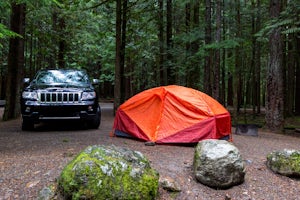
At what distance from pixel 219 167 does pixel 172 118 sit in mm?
2792

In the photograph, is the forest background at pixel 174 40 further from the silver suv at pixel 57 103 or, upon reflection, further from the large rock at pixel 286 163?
the large rock at pixel 286 163

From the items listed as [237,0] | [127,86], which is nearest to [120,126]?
[237,0]

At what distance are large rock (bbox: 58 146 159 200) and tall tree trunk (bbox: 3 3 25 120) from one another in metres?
9.37

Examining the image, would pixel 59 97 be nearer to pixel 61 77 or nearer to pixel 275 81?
pixel 61 77

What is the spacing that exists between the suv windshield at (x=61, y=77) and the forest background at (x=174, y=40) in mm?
2137

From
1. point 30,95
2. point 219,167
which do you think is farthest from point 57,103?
point 219,167

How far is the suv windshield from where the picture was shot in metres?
9.14

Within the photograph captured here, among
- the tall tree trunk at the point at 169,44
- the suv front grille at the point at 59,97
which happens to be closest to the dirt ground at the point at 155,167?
the suv front grille at the point at 59,97

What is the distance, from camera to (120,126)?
26.7ft

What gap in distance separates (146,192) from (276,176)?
2740mm

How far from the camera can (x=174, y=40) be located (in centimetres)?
1512

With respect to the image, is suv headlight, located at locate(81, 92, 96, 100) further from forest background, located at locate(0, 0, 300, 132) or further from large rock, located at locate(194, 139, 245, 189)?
large rock, located at locate(194, 139, 245, 189)

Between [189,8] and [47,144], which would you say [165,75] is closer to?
[189,8]

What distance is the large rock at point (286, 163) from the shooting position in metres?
5.22
